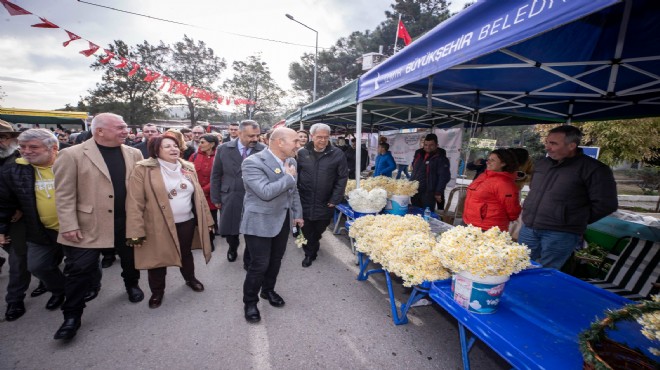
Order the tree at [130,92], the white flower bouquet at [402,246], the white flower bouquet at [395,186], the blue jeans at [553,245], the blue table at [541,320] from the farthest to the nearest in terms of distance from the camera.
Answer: the tree at [130,92]
the white flower bouquet at [395,186]
the blue jeans at [553,245]
the white flower bouquet at [402,246]
the blue table at [541,320]

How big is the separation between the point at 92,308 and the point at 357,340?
2.89 m

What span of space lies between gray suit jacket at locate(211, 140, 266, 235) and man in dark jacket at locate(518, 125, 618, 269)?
138 inches

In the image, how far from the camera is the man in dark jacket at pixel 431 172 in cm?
513

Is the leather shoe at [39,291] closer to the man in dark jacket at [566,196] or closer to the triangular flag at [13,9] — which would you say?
the triangular flag at [13,9]

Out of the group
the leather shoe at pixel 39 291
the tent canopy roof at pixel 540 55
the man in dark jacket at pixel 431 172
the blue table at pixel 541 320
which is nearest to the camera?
the blue table at pixel 541 320

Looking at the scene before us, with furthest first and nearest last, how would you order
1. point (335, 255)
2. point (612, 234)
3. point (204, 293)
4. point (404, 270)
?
point (335, 255) → point (612, 234) → point (204, 293) → point (404, 270)

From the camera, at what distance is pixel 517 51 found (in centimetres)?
260

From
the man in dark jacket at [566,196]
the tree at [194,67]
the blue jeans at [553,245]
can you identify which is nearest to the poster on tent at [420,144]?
the man in dark jacket at [566,196]

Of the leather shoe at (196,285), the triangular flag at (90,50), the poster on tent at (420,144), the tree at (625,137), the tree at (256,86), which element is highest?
the tree at (256,86)

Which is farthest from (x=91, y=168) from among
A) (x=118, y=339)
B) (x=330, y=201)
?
(x=330, y=201)

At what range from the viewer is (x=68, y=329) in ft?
7.96

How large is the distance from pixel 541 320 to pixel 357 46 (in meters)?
35.0

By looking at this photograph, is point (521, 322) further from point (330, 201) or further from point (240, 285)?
point (240, 285)

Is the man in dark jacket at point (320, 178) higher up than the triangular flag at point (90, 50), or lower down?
lower down
